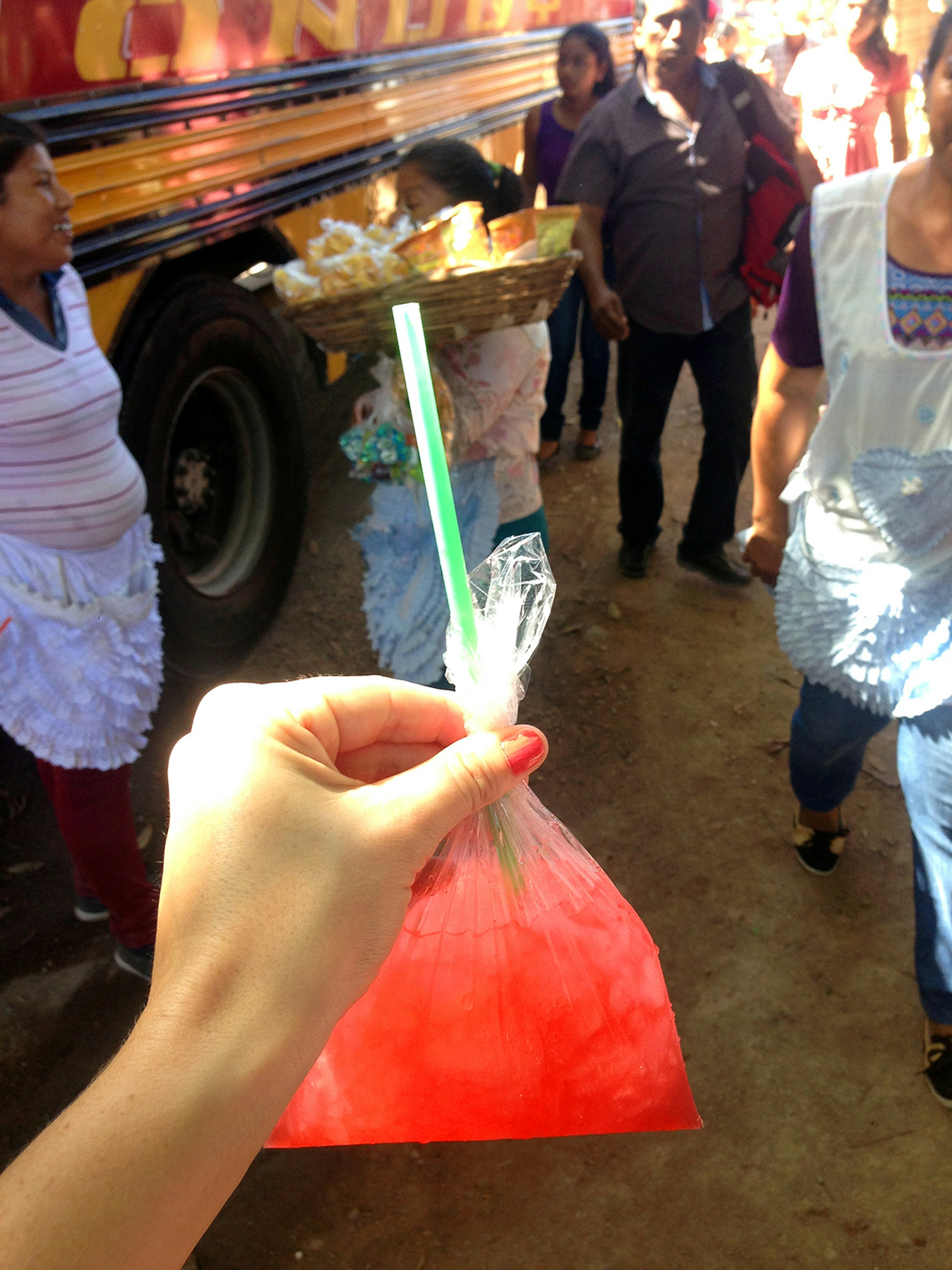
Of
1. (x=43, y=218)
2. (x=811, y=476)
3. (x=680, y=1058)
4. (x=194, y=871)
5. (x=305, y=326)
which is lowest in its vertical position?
(x=680, y=1058)

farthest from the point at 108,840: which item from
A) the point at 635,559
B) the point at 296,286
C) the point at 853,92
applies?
the point at 853,92

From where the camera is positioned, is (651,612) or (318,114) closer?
(318,114)

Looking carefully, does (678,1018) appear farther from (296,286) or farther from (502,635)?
(296,286)

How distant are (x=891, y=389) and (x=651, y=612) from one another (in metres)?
1.91

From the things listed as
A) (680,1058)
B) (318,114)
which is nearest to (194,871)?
(680,1058)

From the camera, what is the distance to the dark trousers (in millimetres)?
3240

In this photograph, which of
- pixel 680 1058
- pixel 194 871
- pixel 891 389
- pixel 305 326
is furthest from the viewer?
pixel 305 326

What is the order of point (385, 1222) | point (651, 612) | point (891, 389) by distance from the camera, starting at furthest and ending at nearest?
point (651, 612), point (385, 1222), point (891, 389)

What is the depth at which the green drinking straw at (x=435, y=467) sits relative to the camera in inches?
31.7

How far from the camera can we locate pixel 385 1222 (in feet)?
5.80

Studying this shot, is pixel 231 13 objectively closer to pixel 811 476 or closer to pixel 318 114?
pixel 318 114

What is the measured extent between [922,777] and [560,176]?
3182 millimetres

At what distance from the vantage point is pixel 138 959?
2.17 metres

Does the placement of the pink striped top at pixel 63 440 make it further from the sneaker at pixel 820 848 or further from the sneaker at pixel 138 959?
the sneaker at pixel 820 848
